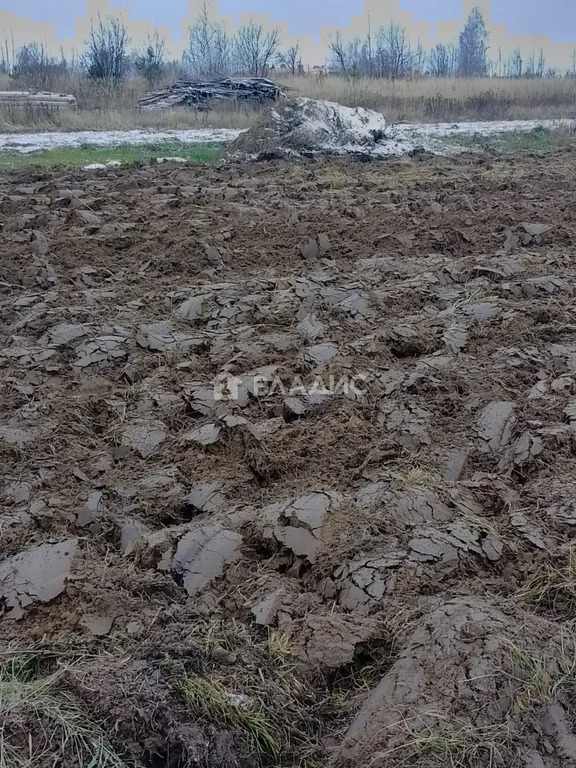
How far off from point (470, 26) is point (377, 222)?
145 ft

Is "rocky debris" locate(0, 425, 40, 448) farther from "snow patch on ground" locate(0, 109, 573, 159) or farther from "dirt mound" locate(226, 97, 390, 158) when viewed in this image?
"snow patch on ground" locate(0, 109, 573, 159)

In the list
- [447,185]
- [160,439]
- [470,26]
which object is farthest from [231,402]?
[470,26]

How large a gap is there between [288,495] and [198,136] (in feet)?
38.1

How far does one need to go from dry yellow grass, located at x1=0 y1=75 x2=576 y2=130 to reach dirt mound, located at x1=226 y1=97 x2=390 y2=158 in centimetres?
426

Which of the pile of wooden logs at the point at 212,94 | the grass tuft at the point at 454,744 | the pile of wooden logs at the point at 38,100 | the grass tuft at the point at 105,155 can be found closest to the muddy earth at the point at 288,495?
the grass tuft at the point at 454,744

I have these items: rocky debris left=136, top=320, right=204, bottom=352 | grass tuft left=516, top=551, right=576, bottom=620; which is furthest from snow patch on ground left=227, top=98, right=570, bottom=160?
grass tuft left=516, top=551, right=576, bottom=620

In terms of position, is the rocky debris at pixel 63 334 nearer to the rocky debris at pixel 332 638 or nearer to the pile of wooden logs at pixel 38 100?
the rocky debris at pixel 332 638

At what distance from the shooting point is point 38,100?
1723cm

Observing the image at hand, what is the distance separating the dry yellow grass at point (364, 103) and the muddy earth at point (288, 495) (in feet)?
34.2

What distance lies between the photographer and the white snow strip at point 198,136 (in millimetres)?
11852

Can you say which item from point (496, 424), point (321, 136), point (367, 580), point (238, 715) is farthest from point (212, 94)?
point (238, 715)

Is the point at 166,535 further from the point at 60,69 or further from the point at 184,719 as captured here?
the point at 60,69

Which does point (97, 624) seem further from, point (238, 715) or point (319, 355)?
point (319, 355)

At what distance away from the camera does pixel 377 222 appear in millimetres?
→ 6012
